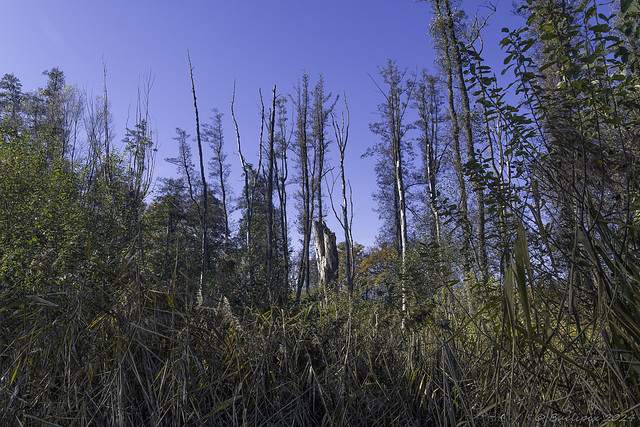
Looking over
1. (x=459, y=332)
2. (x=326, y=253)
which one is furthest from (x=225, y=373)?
(x=326, y=253)

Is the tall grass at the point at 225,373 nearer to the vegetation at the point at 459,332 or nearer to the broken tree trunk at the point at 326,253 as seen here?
the vegetation at the point at 459,332

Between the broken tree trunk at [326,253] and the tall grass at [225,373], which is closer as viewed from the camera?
the tall grass at [225,373]

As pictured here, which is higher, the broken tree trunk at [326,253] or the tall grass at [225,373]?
the broken tree trunk at [326,253]

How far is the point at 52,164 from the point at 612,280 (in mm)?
10425

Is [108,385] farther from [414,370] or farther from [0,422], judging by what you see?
[414,370]

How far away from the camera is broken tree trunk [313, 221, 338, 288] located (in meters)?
15.7

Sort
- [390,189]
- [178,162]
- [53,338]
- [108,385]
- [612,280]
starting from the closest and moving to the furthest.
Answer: [612,280]
[108,385]
[53,338]
[178,162]
[390,189]

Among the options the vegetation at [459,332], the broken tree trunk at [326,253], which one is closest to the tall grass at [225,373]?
the vegetation at [459,332]

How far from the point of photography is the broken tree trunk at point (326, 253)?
15.7 metres

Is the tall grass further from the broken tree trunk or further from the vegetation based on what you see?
the broken tree trunk

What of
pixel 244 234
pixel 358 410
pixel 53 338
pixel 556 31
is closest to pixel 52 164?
pixel 244 234

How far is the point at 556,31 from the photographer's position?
74.2 inches

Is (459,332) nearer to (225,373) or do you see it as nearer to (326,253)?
(225,373)

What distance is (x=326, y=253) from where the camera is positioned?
16.0 m
